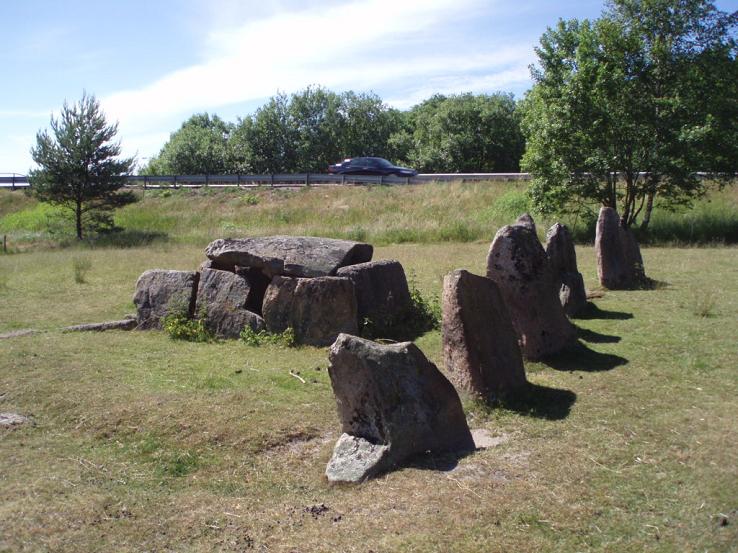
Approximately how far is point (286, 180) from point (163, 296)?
123ft

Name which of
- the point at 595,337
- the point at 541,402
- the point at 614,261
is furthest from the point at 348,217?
the point at 541,402

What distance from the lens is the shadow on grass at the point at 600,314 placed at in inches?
486

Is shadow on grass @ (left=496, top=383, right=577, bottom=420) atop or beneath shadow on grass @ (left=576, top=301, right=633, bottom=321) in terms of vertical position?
beneath

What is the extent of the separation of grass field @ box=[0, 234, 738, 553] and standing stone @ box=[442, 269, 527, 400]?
0.29 meters

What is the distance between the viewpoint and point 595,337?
11008mm

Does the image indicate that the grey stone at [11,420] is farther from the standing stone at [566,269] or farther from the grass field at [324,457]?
the standing stone at [566,269]

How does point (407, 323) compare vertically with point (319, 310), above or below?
below

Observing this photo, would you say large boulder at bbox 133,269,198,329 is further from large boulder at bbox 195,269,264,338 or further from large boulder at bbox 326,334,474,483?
large boulder at bbox 326,334,474,483

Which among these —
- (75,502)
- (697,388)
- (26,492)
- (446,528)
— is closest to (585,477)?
(446,528)

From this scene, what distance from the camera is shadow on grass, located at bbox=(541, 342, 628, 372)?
31.1ft

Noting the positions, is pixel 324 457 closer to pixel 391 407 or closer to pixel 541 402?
pixel 391 407

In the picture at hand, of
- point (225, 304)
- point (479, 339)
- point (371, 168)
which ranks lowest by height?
point (225, 304)

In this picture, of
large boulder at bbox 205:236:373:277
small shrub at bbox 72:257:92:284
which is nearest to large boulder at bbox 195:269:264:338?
large boulder at bbox 205:236:373:277

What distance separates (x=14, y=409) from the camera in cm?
845
